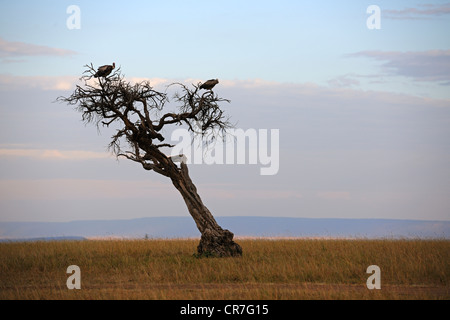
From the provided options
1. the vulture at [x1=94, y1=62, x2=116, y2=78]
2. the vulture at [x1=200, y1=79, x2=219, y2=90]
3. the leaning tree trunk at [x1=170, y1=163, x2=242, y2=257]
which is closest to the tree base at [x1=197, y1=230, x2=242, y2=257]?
the leaning tree trunk at [x1=170, y1=163, x2=242, y2=257]

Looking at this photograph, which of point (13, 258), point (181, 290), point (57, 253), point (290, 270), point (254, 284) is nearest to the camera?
point (181, 290)

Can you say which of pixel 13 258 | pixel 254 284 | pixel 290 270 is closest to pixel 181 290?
pixel 254 284

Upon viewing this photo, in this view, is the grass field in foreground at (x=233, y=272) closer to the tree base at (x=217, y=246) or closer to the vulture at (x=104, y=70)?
the tree base at (x=217, y=246)

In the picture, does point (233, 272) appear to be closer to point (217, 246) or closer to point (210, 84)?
point (217, 246)

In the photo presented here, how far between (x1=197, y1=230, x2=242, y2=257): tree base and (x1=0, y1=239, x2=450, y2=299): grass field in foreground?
0.88m

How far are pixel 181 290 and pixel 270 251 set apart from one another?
981 cm

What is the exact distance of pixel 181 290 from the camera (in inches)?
638

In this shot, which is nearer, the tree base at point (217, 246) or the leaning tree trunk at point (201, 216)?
the tree base at point (217, 246)

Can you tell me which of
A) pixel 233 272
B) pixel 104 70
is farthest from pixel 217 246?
pixel 104 70

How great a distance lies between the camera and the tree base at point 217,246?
23.8m

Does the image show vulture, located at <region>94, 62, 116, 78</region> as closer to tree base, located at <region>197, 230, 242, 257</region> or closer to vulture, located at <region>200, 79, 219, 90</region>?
vulture, located at <region>200, 79, 219, 90</region>

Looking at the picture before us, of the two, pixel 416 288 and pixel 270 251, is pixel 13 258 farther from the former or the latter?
pixel 416 288

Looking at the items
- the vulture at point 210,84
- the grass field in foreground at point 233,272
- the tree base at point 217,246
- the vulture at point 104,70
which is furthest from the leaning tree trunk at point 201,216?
the vulture at point 104,70

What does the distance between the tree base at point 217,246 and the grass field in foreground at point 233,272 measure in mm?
883
